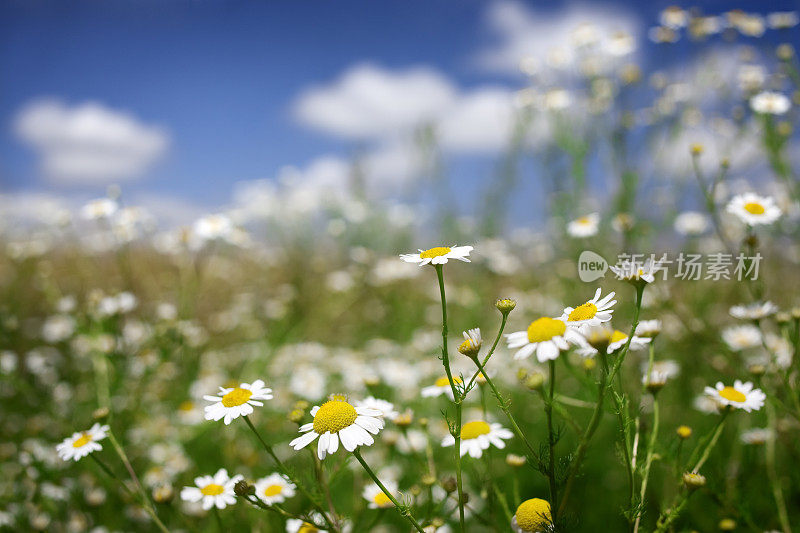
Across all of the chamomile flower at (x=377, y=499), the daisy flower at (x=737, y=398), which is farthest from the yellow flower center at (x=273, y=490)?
the daisy flower at (x=737, y=398)

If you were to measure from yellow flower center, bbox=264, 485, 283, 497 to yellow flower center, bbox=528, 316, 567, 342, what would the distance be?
0.87 meters

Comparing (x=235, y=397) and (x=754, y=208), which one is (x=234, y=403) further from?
(x=754, y=208)

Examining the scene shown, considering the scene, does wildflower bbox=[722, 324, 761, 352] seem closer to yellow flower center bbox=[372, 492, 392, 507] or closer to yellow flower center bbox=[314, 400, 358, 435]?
yellow flower center bbox=[372, 492, 392, 507]

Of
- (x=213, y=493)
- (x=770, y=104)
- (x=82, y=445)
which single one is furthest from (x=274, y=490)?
(x=770, y=104)

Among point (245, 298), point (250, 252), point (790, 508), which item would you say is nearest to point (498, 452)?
point (790, 508)

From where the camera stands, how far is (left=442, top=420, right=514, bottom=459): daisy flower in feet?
4.13

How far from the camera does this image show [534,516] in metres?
1.03

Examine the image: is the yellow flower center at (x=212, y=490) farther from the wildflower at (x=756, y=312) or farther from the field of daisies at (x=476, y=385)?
the wildflower at (x=756, y=312)

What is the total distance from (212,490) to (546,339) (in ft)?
3.21

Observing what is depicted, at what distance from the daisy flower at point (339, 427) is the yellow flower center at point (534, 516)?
1.09 feet

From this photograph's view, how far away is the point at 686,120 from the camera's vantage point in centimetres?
389

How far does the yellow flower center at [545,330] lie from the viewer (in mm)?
1000

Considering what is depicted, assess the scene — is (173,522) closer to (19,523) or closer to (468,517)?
(19,523)

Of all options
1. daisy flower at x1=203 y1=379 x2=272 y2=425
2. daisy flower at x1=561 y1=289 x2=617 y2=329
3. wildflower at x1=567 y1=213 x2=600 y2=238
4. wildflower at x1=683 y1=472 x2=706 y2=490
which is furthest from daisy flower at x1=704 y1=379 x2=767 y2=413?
wildflower at x1=567 y1=213 x2=600 y2=238
